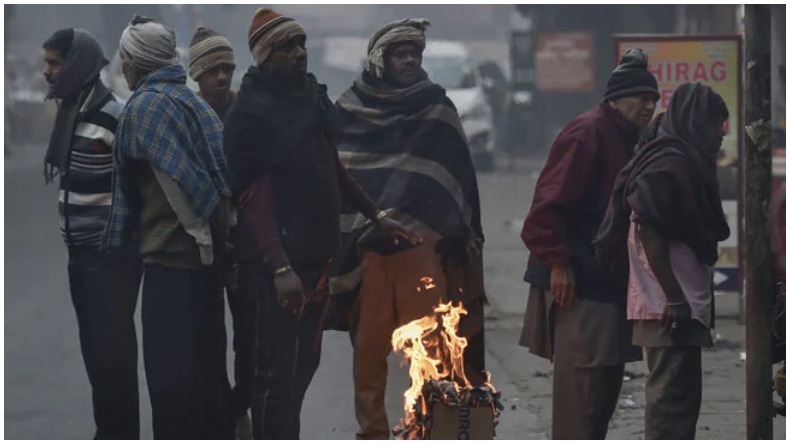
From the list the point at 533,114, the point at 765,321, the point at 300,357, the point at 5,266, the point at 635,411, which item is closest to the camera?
the point at 765,321

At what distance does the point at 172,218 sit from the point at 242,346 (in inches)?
40.9

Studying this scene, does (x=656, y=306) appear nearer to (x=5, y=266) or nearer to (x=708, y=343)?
(x=708, y=343)

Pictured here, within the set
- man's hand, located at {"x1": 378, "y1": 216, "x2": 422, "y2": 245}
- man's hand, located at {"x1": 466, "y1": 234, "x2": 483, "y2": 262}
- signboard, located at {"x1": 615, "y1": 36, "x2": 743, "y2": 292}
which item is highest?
signboard, located at {"x1": 615, "y1": 36, "x2": 743, "y2": 292}

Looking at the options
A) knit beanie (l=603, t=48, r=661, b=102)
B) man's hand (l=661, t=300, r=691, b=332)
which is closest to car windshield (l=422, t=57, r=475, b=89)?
knit beanie (l=603, t=48, r=661, b=102)

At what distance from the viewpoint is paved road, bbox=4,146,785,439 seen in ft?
24.6

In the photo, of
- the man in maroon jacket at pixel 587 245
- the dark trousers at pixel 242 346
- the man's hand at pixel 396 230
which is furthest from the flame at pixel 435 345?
the dark trousers at pixel 242 346

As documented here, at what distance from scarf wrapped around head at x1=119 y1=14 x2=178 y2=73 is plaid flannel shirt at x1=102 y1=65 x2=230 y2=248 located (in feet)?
0.16

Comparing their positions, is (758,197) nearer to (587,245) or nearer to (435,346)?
(587,245)

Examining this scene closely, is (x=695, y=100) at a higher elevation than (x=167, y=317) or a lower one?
higher

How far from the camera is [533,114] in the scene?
100 ft

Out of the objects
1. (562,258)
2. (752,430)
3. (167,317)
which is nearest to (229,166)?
(167,317)

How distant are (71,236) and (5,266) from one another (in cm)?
761

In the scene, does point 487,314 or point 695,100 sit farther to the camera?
point 487,314

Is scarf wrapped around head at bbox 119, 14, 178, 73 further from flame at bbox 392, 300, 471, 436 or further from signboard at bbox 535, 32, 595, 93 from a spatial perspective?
signboard at bbox 535, 32, 595, 93
